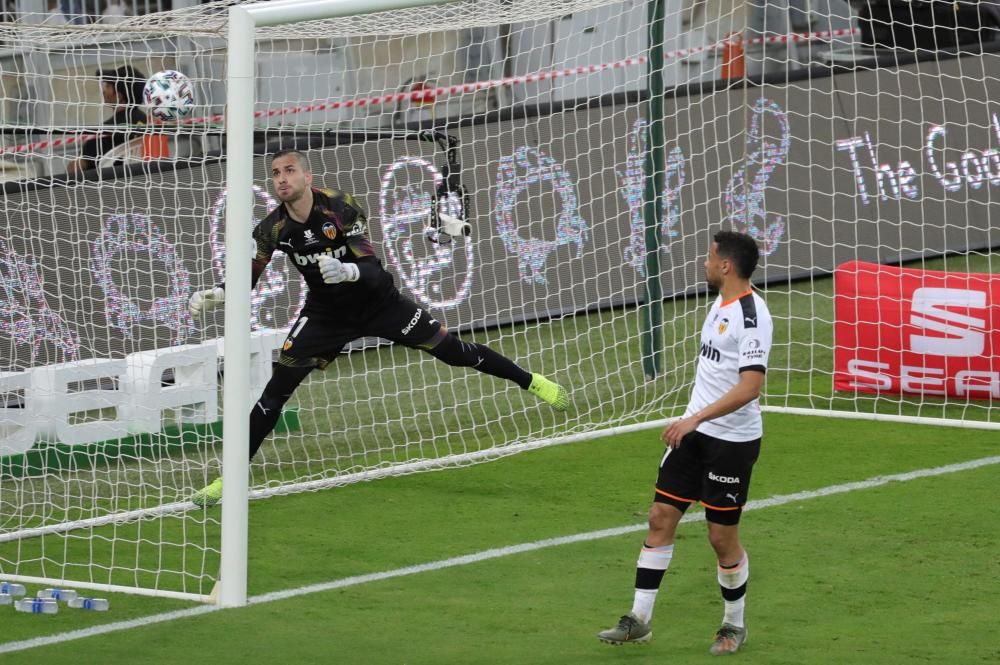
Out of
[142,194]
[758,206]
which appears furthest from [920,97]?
[142,194]

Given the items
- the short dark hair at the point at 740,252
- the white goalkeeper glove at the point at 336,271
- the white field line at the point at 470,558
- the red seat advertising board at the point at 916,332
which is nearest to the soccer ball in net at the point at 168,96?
the white goalkeeper glove at the point at 336,271

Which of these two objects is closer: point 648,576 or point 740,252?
point 740,252

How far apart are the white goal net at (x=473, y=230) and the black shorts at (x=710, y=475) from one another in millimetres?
2143

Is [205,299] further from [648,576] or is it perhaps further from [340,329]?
[648,576]

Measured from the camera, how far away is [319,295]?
803 cm

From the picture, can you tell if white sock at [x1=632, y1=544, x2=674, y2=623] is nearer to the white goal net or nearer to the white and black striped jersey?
the white and black striped jersey

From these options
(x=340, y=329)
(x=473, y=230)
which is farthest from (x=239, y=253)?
(x=473, y=230)

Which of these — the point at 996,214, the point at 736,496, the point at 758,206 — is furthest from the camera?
the point at 996,214

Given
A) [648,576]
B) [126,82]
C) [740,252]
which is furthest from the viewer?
[126,82]

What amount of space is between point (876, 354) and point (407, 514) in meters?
3.79

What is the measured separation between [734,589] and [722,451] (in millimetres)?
534

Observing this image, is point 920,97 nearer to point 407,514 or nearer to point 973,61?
point 973,61

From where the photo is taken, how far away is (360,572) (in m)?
6.93

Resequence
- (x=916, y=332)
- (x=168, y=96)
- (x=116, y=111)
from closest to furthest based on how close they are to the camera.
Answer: (x=168, y=96), (x=116, y=111), (x=916, y=332)
